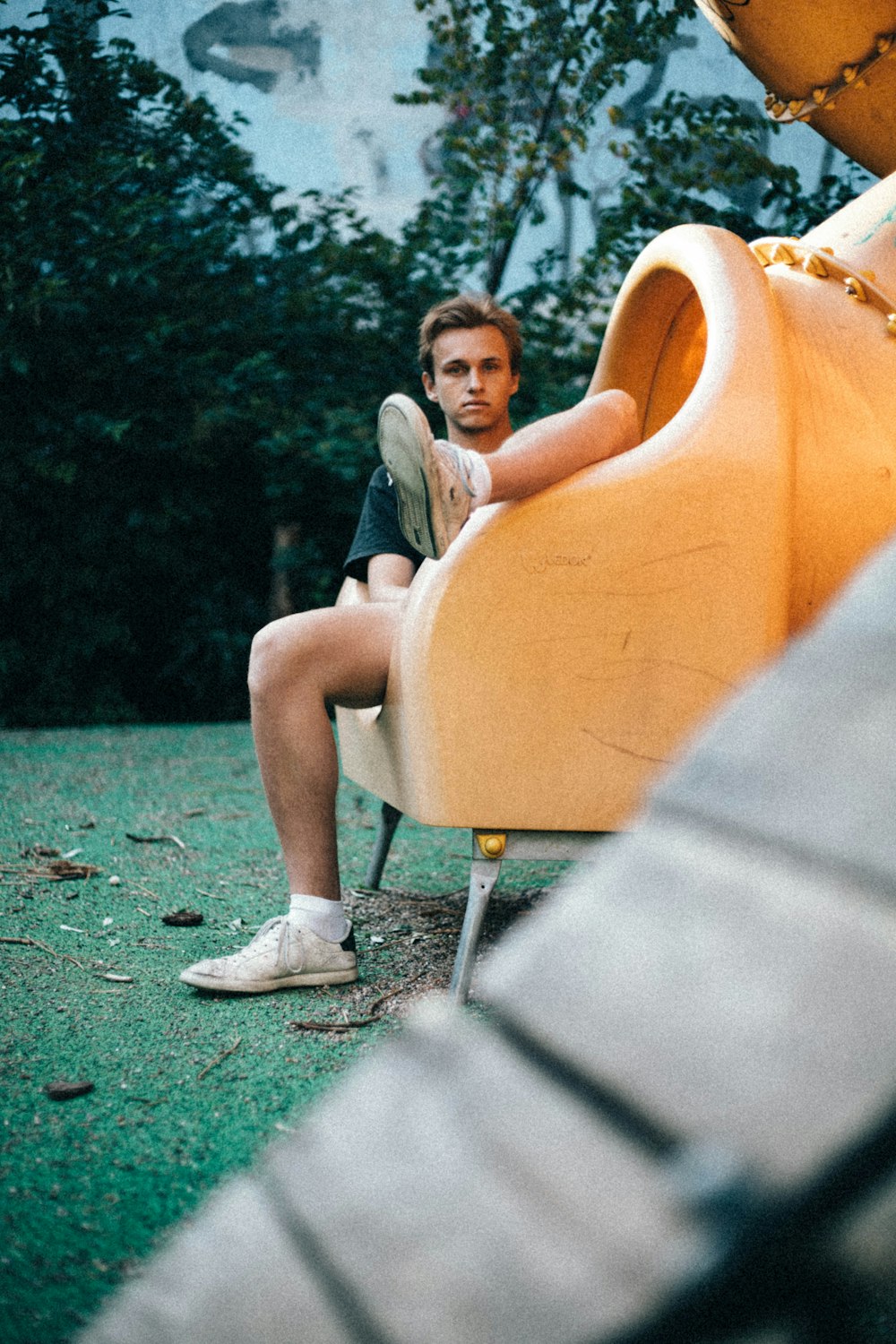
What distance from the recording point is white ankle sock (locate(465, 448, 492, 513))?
4.92ft

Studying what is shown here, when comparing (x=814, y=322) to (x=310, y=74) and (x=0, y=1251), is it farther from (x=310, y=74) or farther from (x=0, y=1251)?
(x=310, y=74)

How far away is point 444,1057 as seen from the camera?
57 centimetres

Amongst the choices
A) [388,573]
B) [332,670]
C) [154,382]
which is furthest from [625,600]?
[154,382]

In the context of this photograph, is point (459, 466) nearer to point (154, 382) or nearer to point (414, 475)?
point (414, 475)

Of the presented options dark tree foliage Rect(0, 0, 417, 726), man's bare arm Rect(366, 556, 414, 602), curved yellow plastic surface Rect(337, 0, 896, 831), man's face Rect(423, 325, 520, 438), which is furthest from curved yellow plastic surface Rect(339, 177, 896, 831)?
dark tree foliage Rect(0, 0, 417, 726)

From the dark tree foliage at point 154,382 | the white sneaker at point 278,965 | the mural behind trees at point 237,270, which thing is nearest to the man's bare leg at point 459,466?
the white sneaker at point 278,965

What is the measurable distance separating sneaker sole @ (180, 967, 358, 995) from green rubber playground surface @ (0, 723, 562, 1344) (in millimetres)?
19

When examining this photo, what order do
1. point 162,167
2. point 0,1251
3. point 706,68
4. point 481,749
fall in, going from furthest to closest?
point 706,68 → point 162,167 → point 481,749 → point 0,1251

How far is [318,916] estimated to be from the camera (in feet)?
5.92

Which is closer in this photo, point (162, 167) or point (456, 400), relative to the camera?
point (456, 400)

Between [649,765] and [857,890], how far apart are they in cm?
106

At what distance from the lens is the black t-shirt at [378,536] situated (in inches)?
87.6

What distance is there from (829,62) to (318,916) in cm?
189

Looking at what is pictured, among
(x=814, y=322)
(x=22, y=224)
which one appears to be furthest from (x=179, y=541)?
(x=814, y=322)
